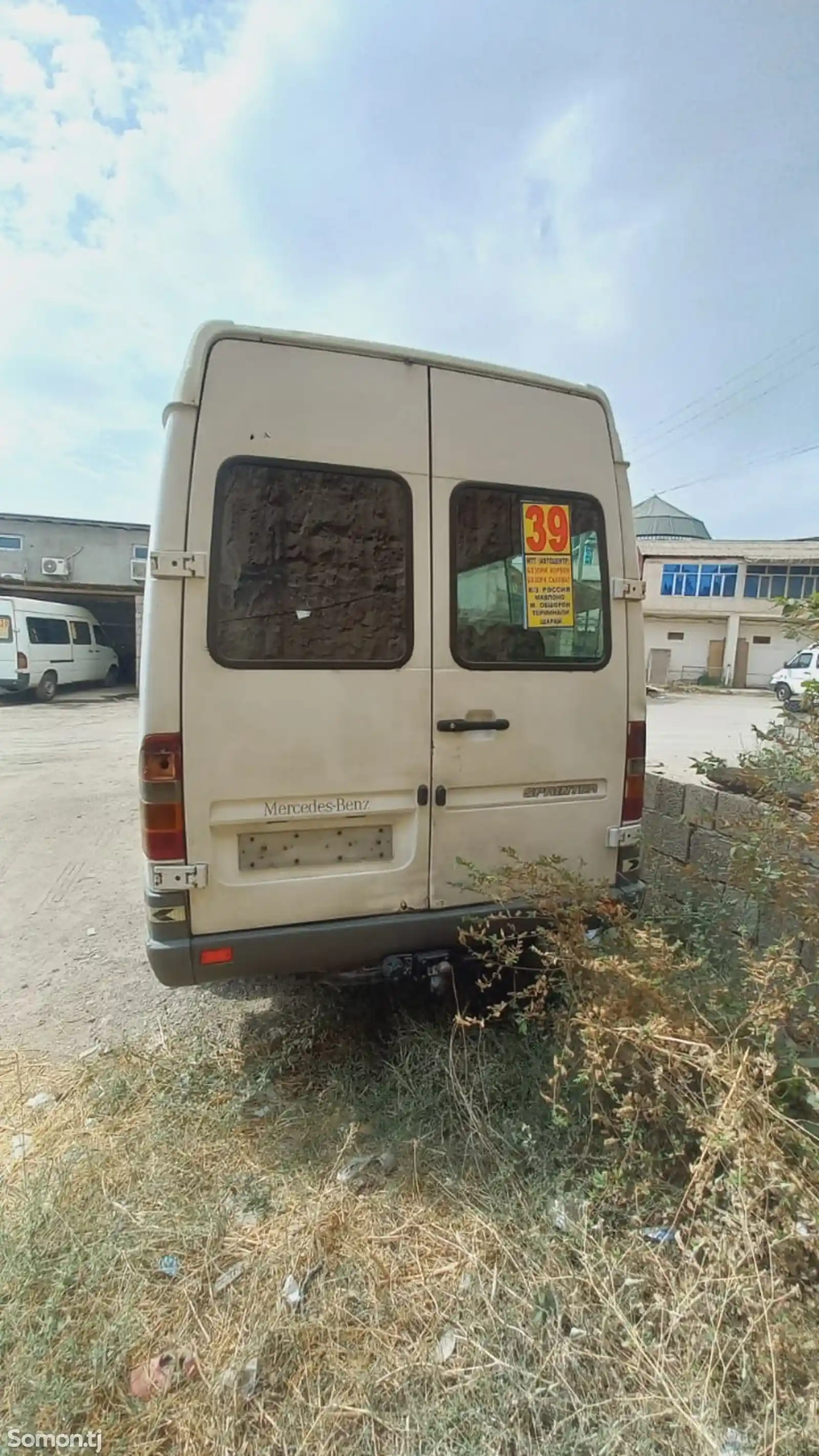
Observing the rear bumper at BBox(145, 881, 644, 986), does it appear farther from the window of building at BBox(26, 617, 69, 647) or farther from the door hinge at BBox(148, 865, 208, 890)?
the window of building at BBox(26, 617, 69, 647)

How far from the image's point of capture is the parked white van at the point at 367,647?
2.16 meters

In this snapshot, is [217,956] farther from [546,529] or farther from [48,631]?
[48,631]

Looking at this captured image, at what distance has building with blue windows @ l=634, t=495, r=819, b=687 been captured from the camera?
31391mm

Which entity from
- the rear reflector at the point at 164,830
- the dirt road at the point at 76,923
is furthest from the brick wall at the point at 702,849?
the dirt road at the point at 76,923

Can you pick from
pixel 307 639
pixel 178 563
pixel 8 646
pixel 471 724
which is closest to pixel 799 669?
pixel 471 724

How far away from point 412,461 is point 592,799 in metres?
1.54

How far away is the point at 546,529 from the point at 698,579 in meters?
35.3

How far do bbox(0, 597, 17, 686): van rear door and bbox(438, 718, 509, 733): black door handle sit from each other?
16497 mm

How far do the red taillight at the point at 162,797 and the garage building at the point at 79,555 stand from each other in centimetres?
2142

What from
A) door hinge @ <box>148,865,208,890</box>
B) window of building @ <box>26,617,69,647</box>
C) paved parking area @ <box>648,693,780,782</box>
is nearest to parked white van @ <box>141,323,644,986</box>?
door hinge @ <box>148,865,208,890</box>

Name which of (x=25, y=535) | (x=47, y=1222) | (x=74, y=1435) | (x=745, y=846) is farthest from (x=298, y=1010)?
(x=25, y=535)

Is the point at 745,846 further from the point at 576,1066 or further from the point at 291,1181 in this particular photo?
the point at 291,1181

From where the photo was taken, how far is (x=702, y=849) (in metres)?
3.44

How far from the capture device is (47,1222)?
191cm
